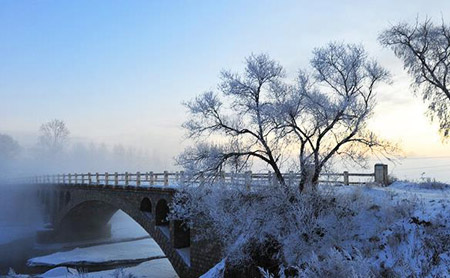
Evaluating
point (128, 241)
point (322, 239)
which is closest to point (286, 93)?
point (322, 239)

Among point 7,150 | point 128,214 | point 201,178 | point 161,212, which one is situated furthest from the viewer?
point 7,150

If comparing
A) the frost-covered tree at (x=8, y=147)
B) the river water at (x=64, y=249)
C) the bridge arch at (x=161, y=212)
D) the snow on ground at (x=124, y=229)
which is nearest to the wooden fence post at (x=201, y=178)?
the bridge arch at (x=161, y=212)

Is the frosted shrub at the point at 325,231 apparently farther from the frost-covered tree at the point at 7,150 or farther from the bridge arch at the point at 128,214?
the frost-covered tree at the point at 7,150

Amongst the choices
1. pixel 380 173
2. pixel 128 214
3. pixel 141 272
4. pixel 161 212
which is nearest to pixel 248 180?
pixel 380 173

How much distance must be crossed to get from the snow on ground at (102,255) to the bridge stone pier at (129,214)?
4.44 metres

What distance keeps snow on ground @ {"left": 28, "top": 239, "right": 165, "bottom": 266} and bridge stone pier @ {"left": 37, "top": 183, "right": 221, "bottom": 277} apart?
4.44 m

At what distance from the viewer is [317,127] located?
17719mm

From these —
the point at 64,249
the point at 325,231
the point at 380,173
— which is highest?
the point at 380,173

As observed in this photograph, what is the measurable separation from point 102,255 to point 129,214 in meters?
7.55

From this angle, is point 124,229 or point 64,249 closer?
point 64,249

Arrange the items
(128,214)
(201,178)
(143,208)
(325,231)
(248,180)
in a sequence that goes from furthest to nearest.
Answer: (128,214)
(143,208)
(201,178)
(248,180)
(325,231)

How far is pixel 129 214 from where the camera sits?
28.6 meters

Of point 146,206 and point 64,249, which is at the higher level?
point 146,206

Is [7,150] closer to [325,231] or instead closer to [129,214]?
[129,214]
